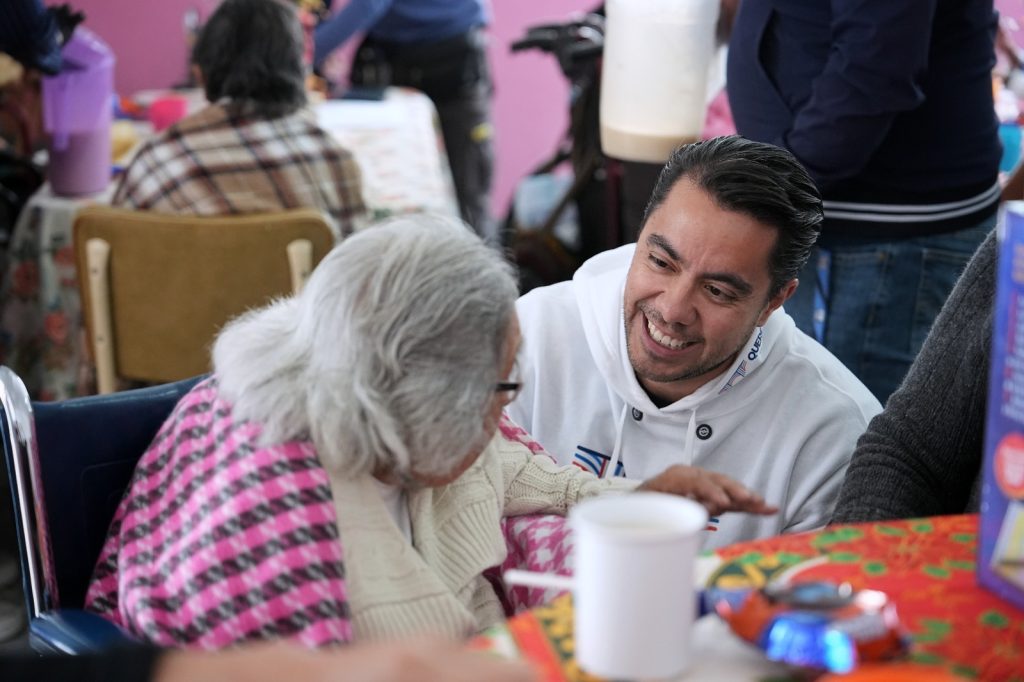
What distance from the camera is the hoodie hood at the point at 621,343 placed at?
5.59ft

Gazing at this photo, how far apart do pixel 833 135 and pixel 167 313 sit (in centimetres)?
132

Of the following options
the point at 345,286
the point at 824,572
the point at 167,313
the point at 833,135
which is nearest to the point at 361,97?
the point at 167,313

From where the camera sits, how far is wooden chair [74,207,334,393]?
231cm

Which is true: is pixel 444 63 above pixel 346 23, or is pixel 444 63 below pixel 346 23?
below

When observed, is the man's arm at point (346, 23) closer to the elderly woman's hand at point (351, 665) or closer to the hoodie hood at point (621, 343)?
the hoodie hood at point (621, 343)

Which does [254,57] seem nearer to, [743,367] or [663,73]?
[663,73]

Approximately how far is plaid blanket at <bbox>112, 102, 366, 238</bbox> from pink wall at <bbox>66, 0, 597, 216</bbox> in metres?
2.67

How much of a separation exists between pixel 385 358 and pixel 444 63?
11.3 feet

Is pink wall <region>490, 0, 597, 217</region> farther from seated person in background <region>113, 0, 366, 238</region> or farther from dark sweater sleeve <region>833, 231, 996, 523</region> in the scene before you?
dark sweater sleeve <region>833, 231, 996, 523</region>

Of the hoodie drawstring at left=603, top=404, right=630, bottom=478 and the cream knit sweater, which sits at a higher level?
the cream knit sweater

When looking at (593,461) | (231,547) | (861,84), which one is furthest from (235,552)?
(861,84)

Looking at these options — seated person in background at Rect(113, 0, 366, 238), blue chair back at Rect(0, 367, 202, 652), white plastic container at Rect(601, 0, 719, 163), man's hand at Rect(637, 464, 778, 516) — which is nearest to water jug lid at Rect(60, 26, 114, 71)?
seated person in background at Rect(113, 0, 366, 238)

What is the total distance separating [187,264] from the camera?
233 cm

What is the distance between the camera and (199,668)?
2.67 ft
